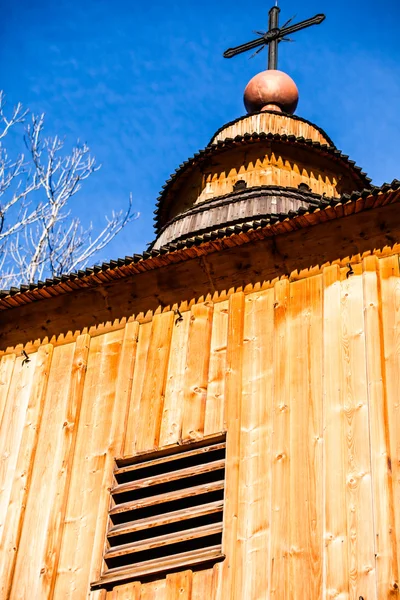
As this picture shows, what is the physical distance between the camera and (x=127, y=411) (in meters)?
10.5

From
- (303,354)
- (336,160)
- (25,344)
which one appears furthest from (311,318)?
(336,160)

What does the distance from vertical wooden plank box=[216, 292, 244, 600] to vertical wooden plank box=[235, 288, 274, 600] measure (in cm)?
5

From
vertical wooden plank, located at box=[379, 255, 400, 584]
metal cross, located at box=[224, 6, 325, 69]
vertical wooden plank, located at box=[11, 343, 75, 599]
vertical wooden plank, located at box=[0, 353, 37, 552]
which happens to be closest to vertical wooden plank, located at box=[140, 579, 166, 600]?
vertical wooden plank, located at box=[11, 343, 75, 599]

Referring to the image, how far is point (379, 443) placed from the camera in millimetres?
8844

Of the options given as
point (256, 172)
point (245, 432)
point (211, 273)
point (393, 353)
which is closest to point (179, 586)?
point (245, 432)

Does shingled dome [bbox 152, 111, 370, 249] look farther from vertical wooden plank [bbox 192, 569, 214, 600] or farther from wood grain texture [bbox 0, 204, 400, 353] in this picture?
vertical wooden plank [bbox 192, 569, 214, 600]

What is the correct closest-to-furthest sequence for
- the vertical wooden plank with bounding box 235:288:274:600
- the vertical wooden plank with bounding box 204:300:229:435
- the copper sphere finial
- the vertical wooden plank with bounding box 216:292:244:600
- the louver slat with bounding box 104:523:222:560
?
the vertical wooden plank with bounding box 235:288:274:600 < the vertical wooden plank with bounding box 216:292:244:600 < the louver slat with bounding box 104:523:222:560 < the vertical wooden plank with bounding box 204:300:229:435 < the copper sphere finial

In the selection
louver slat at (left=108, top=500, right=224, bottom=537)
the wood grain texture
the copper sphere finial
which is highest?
the copper sphere finial

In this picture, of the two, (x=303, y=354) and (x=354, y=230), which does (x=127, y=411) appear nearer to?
(x=303, y=354)

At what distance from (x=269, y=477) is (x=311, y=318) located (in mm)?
1868

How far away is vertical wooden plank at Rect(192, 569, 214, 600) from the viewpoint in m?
8.73

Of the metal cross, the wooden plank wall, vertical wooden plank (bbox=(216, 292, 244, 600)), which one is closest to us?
the wooden plank wall

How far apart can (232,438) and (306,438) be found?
82cm

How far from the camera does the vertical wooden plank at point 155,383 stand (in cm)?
1018
